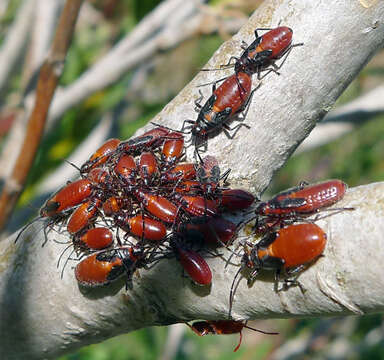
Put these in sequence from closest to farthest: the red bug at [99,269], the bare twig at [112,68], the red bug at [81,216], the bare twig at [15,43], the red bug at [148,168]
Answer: the red bug at [99,269] → the red bug at [81,216] → the red bug at [148,168] → the bare twig at [112,68] → the bare twig at [15,43]

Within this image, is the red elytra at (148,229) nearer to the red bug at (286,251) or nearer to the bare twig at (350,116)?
the red bug at (286,251)

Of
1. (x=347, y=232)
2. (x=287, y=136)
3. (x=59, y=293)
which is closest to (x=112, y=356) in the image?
(x=59, y=293)

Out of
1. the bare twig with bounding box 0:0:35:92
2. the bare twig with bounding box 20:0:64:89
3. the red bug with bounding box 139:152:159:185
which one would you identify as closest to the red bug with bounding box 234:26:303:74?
the red bug with bounding box 139:152:159:185

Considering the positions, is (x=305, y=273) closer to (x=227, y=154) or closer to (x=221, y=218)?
(x=221, y=218)

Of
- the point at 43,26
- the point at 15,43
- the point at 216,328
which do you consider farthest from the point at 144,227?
the point at 15,43

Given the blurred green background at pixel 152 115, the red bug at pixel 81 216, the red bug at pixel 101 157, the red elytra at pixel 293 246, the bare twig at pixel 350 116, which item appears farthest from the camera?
the blurred green background at pixel 152 115

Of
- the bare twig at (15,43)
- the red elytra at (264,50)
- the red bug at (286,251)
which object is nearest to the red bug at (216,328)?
the red bug at (286,251)

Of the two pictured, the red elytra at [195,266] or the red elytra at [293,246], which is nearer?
the red elytra at [293,246]
